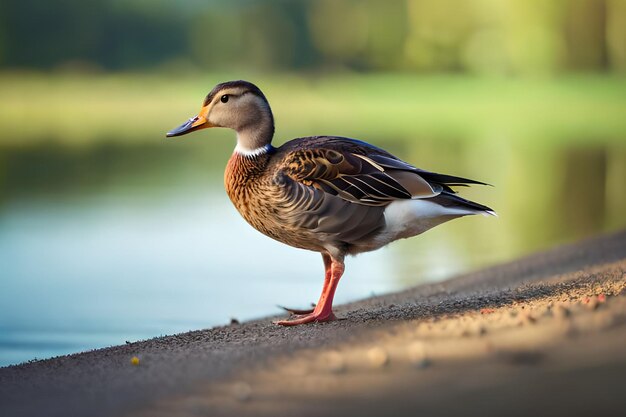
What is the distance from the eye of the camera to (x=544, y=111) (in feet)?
152

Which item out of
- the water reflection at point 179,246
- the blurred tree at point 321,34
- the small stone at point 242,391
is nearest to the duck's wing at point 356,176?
the small stone at point 242,391

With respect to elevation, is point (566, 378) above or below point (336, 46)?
below

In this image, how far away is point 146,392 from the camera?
454 cm

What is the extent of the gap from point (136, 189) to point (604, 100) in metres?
34.3

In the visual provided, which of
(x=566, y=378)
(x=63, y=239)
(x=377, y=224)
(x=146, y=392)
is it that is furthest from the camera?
(x=63, y=239)

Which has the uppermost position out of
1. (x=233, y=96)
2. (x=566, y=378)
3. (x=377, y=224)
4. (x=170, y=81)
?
(x=170, y=81)

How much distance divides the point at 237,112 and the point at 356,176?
39.9 inches

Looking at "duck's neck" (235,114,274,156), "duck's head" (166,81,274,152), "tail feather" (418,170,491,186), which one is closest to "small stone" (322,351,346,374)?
"tail feather" (418,170,491,186)

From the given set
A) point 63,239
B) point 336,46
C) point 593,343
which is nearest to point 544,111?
point 336,46

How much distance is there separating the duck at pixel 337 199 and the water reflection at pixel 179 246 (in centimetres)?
247

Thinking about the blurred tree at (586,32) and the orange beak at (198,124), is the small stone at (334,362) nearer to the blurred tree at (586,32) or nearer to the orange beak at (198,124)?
the orange beak at (198,124)

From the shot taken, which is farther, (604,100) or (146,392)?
(604,100)

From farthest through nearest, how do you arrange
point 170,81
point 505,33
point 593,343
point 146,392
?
point 170,81, point 505,33, point 146,392, point 593,343

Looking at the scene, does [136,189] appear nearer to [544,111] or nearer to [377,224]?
[377,224]
